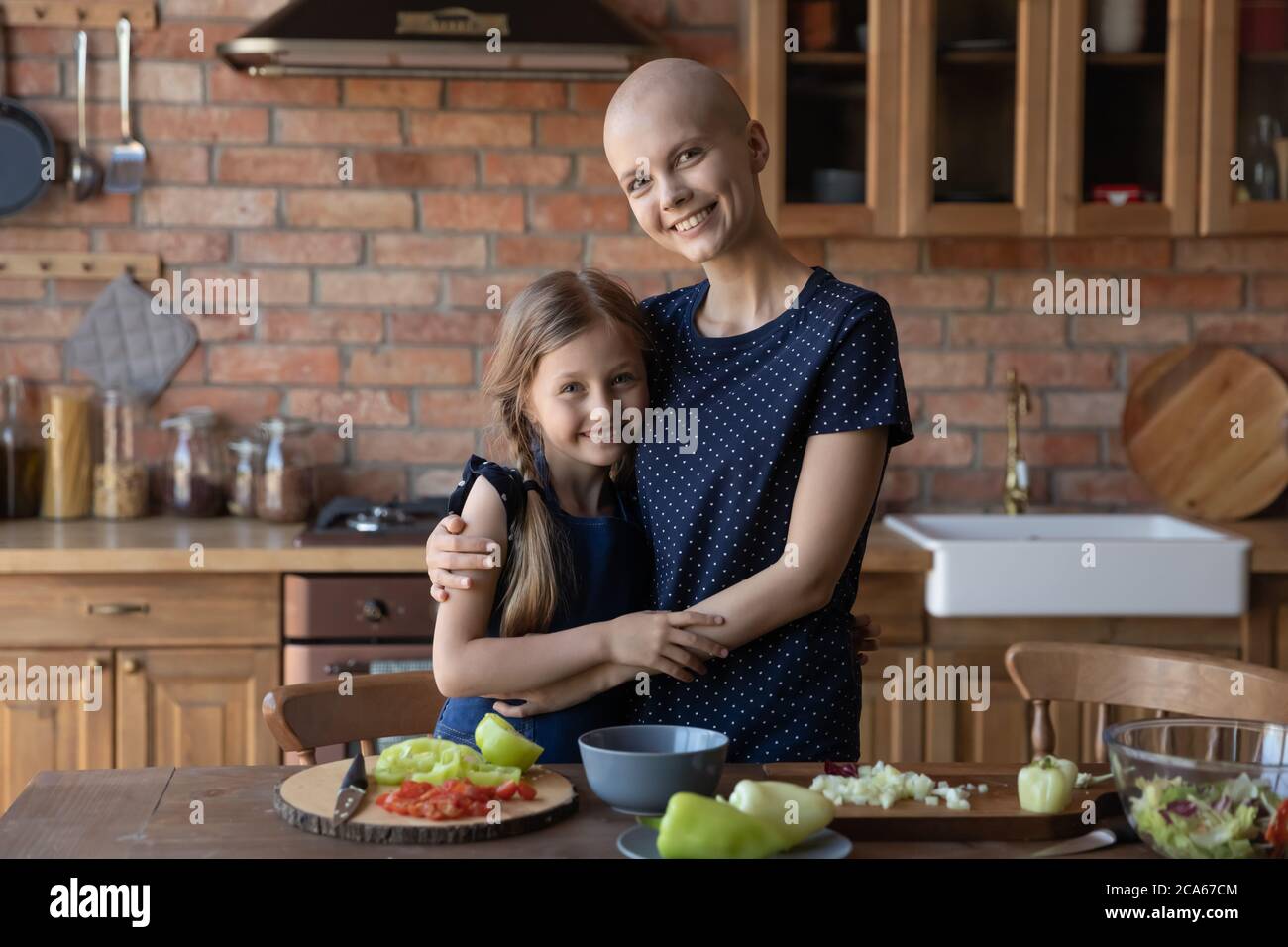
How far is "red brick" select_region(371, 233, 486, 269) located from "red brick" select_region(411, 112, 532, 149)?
20cm

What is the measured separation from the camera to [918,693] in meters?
2.59

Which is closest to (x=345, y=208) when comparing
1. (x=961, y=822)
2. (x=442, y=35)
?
(x=442, y=35)

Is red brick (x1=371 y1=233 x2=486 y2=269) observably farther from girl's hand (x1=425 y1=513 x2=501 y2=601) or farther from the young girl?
girl's hand (x1=425 y1=513 x2=501 y2=601)

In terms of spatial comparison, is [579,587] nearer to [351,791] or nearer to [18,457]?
[351,791]

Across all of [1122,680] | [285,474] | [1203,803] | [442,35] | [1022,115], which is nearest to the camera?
[1203,803]

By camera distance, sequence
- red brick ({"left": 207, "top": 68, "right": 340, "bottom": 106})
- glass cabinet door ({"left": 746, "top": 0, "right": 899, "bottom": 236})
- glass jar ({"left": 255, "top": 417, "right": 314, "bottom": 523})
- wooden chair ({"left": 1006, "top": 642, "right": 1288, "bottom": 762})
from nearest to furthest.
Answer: wooden chair ({"left": 1006, "top": 642, "right": 1288, "bottom": 762}), glass cabinet door ({"left": 746, "top": 0, "right": 899, "bottom": 236}), glass jar ({"left": 255, "top": 417, "right": 314, "bottom": 523}), red brick ({"left": 207, "top": 68, "right": 340, "bottom": 106})

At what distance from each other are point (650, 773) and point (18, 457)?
2292mm

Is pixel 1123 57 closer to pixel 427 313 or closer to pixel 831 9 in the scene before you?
pixel 831 9

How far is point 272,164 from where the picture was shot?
306 cm

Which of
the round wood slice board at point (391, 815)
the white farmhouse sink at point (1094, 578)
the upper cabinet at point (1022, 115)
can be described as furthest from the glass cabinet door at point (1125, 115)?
the round wood slice board at point (391, 815)

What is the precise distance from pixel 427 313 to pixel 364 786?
2.07 meters

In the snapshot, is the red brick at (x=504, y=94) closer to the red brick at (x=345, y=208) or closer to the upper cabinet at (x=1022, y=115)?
the red brick at (x=345, y=208)

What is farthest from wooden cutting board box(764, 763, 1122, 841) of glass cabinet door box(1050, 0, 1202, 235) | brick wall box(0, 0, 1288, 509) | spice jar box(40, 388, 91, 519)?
spice jar box(40, 388, 91, 519)

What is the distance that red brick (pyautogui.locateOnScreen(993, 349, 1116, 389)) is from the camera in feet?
10.3
